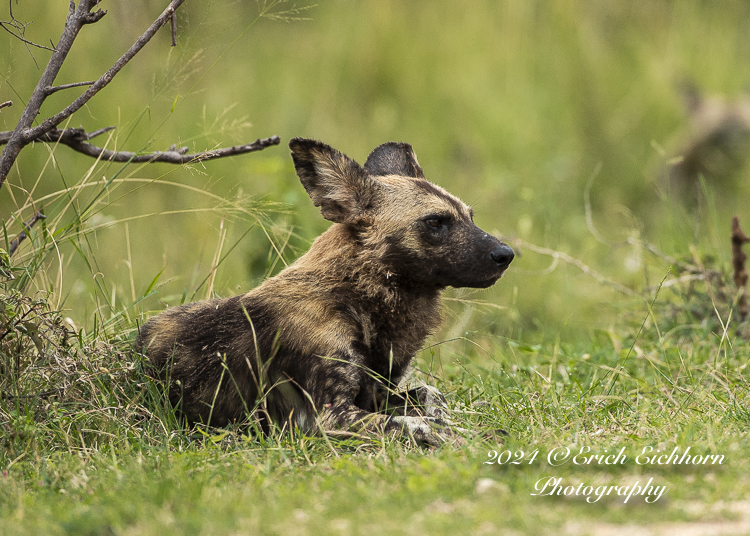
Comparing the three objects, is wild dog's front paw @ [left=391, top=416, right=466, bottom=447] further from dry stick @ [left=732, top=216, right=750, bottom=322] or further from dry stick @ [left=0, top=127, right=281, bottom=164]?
dry stick @ [left=732, top=216, right=750, bottom=322]

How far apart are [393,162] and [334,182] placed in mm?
678

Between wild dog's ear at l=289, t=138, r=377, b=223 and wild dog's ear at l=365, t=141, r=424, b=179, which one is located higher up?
wild dog's ear at l=365, t=141, r=424, b=179

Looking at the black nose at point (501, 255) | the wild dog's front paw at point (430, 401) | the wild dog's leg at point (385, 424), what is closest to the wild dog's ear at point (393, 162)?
the black nose at point (501, 255)

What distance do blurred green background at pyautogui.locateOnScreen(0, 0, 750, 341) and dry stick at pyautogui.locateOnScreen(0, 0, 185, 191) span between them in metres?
3.32

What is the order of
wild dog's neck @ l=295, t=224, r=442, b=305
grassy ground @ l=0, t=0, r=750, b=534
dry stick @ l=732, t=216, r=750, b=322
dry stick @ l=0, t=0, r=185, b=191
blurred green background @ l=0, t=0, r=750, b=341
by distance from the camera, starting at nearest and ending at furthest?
grassy ground @ l=0, t=0, r=750, b=534 < dry stick @ l=0, t=0, r=185, b=191 < wild dog's neck @ l=295, t=224, r=442, b=305 < dry stick @ l=732, t=216, r=750, b=322 < blurred green background @ l=0, t=0, r=750, b=341

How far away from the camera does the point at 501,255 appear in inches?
156

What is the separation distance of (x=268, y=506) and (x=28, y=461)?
4.36ft

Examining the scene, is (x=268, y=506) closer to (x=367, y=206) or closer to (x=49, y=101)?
(x=367, y=206)

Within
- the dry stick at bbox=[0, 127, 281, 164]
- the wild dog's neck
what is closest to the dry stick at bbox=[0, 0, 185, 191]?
the dry stick at bbox=[0, 127, 281, 164]

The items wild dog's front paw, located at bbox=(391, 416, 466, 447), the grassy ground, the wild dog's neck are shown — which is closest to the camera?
the grassy ground

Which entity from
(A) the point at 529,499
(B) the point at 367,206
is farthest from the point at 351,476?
(B) the point at 367,206

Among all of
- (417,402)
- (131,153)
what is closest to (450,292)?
(417,402)

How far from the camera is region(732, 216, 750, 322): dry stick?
5.07 metres

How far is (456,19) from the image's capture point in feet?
37.9
